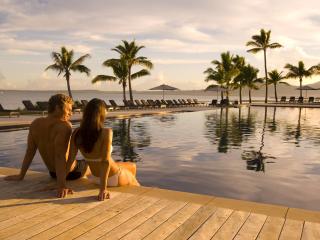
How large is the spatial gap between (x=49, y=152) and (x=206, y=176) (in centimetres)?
490

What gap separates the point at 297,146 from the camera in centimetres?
1376

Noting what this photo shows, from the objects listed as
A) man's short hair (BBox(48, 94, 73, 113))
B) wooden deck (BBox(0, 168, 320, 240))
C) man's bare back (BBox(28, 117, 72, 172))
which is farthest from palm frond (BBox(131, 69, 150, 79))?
wooden deck (BBox(0, 168, 320, 240))

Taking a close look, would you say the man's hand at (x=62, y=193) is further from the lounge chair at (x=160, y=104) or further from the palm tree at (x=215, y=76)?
the palm tree at (x=215, y=76)

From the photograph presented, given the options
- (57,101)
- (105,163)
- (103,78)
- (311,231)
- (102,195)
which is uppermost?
(103,78)

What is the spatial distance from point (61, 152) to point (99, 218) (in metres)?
1.18

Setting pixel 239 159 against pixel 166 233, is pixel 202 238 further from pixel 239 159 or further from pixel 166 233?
pixel 239 159

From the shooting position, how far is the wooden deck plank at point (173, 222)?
3629 millimetres

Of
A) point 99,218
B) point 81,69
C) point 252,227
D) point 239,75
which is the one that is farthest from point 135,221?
point 239,75

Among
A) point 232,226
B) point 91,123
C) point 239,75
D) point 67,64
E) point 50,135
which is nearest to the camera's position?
point 232,226

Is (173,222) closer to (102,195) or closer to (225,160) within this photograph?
(102,195)

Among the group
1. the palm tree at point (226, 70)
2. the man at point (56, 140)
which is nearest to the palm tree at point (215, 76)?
the palm tree at point (226, 70)

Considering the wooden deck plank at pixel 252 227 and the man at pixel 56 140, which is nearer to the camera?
the wooden deck plank at pixel 252 227

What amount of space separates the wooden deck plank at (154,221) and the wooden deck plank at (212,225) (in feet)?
1.38

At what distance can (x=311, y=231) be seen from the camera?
376 cm
